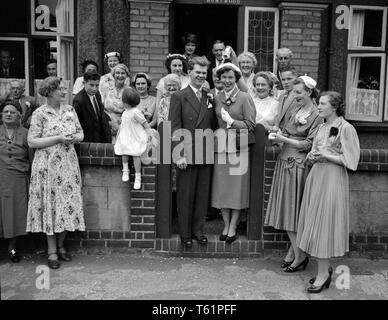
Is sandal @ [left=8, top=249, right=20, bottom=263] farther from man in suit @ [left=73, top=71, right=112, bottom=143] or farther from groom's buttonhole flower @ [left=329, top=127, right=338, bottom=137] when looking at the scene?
groom's buttonhole flower @ [left=329, top=127, right=338, bottom=137]

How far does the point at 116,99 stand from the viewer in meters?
6.00

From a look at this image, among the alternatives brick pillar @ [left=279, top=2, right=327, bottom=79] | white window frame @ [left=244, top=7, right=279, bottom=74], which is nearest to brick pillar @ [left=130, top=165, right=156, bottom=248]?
white window frame @ [left=244, top=7, right=279, bottom=74]

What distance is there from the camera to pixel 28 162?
16.7ft

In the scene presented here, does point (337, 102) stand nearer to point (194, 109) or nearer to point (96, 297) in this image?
point (194, 109)

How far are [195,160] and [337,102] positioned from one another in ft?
5.09

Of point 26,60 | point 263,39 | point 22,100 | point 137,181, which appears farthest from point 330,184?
Result: point 26,60

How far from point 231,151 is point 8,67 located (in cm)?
485

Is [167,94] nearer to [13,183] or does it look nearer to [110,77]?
[110,77]

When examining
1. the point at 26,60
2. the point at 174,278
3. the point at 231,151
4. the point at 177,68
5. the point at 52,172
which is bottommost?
the point at 174,278

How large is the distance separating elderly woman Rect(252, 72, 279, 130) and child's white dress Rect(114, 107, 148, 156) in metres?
1.35

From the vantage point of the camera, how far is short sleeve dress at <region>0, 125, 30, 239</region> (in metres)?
4.92

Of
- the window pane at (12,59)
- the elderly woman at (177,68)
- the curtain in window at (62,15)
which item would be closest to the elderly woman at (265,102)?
the elderly woman at (177,68)

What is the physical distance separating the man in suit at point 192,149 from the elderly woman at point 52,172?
105 centimetres
